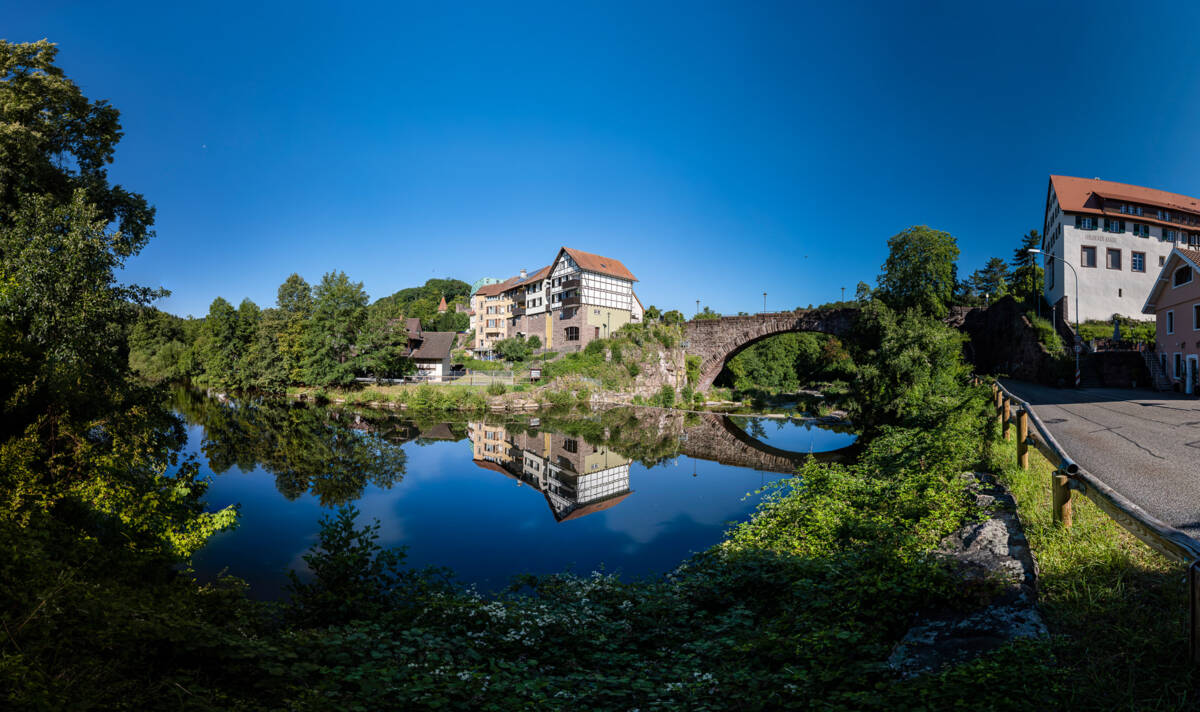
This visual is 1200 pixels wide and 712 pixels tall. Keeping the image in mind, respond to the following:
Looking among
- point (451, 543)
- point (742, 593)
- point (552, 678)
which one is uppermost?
point (552, 678)

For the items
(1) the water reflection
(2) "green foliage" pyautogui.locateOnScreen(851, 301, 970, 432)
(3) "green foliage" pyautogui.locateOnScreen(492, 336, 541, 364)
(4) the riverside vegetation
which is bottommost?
(1) the water reflection

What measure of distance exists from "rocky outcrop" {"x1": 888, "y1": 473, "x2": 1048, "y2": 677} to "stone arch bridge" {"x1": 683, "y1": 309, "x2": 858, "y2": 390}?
3179cm

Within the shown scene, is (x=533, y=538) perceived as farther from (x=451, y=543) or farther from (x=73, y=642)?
(x=73, y=642)

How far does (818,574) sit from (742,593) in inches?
39.2

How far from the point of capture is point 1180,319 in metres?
21.7

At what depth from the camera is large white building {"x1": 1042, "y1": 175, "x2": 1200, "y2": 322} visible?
32875mm

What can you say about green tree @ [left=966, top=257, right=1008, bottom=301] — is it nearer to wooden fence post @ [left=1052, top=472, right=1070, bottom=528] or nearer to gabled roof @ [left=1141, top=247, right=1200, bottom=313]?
gabled roof @ [left=1141, top=247, right=1200, bottom=313]

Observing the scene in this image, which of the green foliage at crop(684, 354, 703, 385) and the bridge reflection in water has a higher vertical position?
the green foliage at crop(684, 354, 703, 385)

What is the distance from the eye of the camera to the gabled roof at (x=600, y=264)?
5038cm

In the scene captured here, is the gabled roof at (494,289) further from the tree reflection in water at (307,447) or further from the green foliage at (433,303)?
the tree reflection in water at (307,447)

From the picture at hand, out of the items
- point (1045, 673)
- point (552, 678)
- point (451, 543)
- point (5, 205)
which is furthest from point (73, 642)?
point (5, 205)

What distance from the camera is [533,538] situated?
1156 cm

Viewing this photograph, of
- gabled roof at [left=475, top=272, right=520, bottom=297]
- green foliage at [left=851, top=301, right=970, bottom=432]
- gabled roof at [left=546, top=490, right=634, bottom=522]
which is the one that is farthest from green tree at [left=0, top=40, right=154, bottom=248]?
gabled roof at [left=475, top=272, right=520, bottom=297]

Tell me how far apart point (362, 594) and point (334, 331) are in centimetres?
3732
